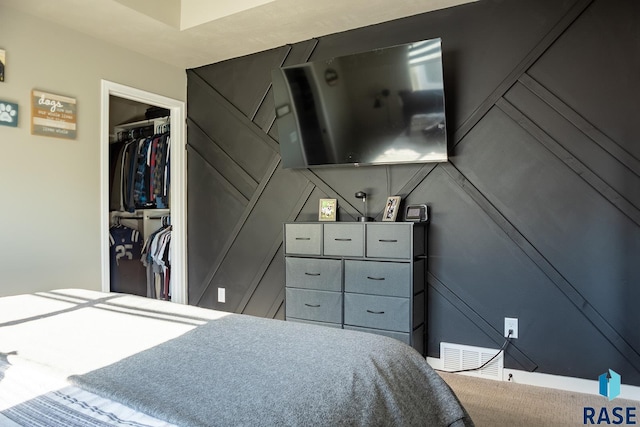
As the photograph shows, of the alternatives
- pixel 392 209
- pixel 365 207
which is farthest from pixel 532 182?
pixel 365 207

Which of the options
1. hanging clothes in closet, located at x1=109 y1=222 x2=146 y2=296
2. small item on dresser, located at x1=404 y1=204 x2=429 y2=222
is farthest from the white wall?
small item on dresser, located at x1=404 y1=204 x2=429 y2=222

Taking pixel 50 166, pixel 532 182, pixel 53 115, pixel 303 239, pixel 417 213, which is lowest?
pixel 303 239

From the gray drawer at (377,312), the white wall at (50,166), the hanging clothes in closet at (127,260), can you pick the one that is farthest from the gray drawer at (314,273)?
the hanging clothes in closet at (127,260)

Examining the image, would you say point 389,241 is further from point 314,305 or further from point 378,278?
point 314,305

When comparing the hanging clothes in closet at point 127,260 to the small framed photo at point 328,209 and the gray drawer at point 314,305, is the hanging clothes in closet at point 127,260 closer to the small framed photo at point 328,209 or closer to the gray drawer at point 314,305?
the gray drawer at point 314,305

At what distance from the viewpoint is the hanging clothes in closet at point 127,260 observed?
4.18 metres

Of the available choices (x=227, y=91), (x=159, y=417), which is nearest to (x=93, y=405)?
(x=159, y=417)

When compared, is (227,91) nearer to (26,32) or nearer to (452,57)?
(26,32)

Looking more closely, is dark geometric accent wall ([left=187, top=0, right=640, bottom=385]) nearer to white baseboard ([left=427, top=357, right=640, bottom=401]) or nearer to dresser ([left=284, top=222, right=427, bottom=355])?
white baseboard ([left=427, top=357, right=640, bottom=401])

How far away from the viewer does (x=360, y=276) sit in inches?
107

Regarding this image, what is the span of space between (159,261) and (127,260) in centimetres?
41

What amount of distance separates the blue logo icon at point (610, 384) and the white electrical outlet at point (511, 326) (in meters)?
0.48

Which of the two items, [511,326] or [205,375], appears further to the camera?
[511,326]

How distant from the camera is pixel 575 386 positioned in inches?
97.2
